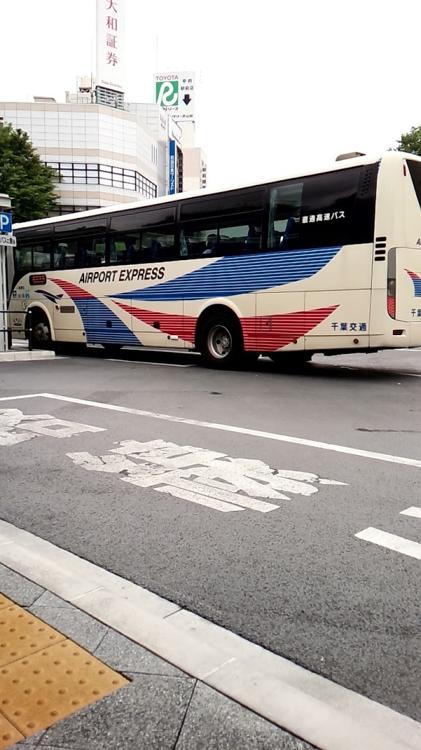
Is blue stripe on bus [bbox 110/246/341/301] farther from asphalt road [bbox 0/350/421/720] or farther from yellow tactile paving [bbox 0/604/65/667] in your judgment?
yellow tactile paving [bbox 0/604/65/667]

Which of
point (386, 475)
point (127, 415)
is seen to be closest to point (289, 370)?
point (127, 415)

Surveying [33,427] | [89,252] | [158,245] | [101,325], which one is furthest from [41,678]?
[89,252]

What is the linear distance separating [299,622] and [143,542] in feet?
4.14

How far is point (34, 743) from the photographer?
6.91ft

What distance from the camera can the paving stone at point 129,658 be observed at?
2510 mm

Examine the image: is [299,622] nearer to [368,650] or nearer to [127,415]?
[368,650]

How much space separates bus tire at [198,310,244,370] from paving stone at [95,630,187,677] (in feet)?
33.3

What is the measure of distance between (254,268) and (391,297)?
2.84 metres

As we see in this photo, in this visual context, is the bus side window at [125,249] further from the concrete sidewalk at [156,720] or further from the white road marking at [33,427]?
the concrete sidewalk at [156,720]

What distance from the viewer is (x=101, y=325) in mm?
15734

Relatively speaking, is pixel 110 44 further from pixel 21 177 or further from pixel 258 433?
pixel 258 433

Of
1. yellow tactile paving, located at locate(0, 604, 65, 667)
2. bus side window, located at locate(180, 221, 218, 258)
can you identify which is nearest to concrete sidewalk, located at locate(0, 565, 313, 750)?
yellow tactile paving, located at locate(0, 604, 65, 667)

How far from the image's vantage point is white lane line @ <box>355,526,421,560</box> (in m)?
3.68

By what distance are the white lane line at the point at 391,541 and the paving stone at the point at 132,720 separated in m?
1.73
